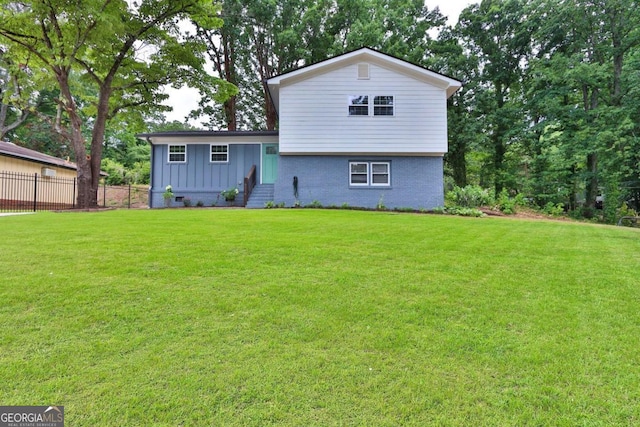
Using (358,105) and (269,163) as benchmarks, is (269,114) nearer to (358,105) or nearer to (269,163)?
(269,163)

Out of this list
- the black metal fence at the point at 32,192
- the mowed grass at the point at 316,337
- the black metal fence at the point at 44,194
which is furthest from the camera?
the black metal fence at the point at 44,194

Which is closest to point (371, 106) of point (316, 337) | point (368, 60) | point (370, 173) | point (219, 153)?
point (368, 60)

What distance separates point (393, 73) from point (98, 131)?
524 inches

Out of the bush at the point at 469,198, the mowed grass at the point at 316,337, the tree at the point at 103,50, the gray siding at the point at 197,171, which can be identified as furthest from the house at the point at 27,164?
the bush at the point at 469,198

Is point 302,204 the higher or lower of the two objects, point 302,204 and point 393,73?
the lower

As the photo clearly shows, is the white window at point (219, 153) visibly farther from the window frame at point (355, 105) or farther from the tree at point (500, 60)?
the tree at point (500, 60)

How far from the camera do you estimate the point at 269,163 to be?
16344 mm

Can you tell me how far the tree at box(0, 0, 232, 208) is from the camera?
1218cm

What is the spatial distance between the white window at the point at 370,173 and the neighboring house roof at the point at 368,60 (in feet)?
13.8

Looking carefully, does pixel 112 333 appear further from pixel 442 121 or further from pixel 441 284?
pixel 442 121

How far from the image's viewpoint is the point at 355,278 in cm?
403

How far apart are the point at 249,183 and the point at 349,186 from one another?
15.9ft

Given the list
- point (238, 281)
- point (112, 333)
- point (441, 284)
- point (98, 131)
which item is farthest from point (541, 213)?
point (98, 131)

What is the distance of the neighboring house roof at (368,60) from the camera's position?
46.6 feet
